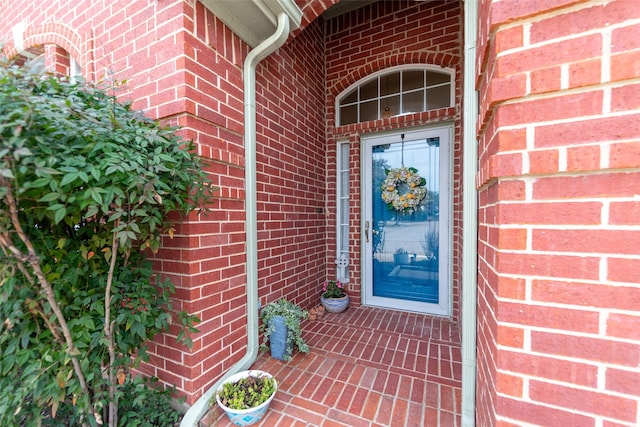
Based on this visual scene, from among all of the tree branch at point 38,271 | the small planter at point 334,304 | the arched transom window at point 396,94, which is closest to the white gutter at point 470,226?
the arched transom window at point 396,94

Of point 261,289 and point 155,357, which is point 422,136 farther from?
point 155,357

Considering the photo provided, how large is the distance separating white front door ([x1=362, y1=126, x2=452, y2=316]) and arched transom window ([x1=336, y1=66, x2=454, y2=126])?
0.97ft

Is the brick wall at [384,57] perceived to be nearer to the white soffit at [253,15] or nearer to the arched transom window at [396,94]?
the arched transom window at [396,94]

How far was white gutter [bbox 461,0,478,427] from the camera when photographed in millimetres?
1289

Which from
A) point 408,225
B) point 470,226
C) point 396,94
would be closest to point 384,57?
point 396,94

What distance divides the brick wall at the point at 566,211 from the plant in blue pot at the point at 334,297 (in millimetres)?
2147

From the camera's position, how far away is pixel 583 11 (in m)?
0.73

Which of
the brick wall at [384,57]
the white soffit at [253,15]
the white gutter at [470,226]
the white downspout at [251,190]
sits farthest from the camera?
the brick wall at [384,57]

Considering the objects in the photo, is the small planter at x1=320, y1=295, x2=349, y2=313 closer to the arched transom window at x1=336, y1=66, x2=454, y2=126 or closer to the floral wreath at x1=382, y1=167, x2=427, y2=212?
the floral wreath at x1=382, y1=167, x2=427, y2=212

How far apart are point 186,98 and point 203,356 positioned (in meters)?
1.58

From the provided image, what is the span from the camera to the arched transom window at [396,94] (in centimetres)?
279

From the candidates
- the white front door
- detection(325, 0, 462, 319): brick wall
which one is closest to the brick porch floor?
the white front door

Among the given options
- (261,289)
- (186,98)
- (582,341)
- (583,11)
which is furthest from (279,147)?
(582,341)

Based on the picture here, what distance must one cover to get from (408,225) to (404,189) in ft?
1.44
